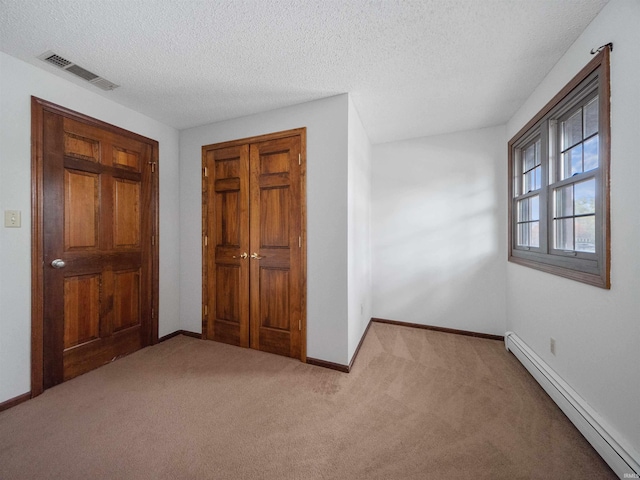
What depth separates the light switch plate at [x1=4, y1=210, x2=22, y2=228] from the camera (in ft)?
5.86

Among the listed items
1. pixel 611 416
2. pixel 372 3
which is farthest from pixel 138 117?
pixel 611 416

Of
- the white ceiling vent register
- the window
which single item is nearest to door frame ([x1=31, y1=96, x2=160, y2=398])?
the white ceiling vent register

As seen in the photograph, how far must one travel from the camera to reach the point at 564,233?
6.46 ft

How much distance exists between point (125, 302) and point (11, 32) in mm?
2207

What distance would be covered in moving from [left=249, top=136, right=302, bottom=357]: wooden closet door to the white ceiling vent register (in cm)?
130

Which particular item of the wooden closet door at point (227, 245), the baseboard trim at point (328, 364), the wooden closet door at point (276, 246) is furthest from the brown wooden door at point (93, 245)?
the baseboard trim at point (328, 364)

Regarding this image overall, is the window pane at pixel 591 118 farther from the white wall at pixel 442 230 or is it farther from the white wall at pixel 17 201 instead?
the white wall at pixel 17 201

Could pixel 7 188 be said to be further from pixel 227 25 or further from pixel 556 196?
pixel 556 196

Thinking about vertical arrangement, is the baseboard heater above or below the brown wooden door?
below

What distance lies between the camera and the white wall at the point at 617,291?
4.06ft

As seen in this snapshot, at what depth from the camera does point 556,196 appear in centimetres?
205

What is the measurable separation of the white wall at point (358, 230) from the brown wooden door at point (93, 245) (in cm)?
224

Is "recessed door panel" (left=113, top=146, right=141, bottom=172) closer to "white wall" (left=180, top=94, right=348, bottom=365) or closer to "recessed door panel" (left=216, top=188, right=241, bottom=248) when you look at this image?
"recessed door panel" (left=216, top=188, right=241, bottom=248)

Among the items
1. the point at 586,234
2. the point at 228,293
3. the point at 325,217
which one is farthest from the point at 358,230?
the point at 586,234
